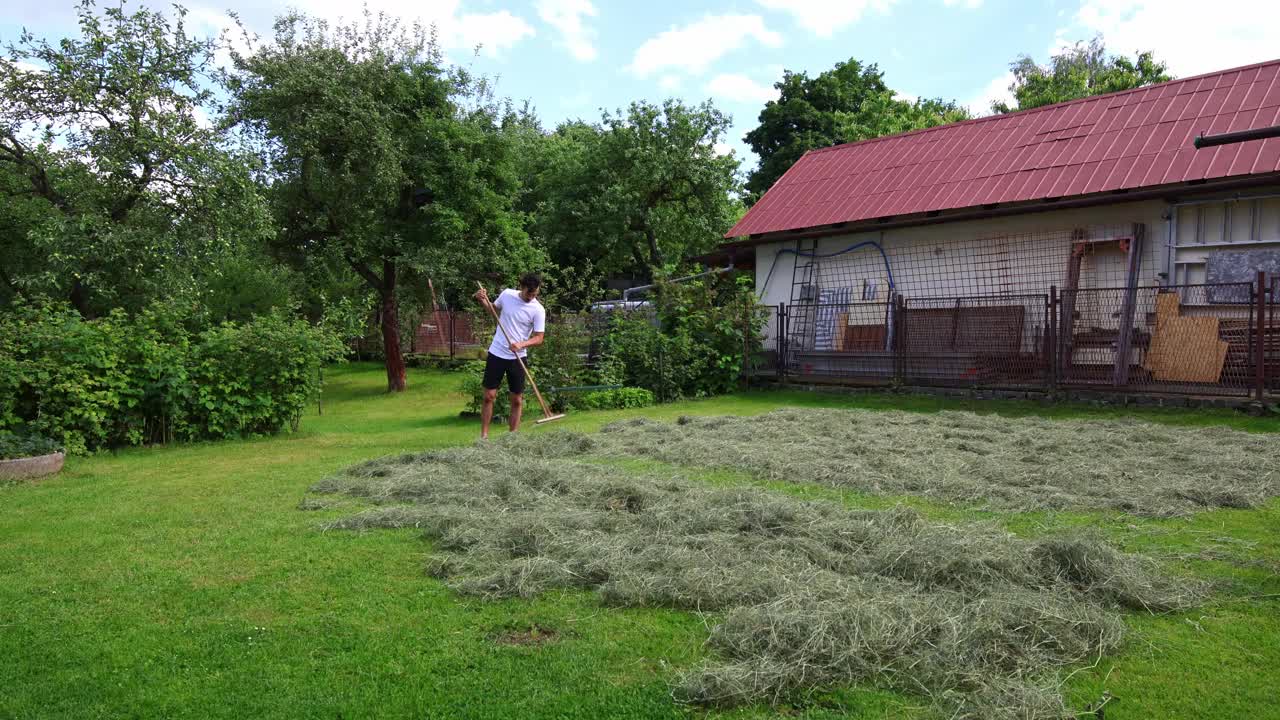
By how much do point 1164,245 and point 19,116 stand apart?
14.2 meters

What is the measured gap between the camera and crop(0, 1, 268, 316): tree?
9.84m

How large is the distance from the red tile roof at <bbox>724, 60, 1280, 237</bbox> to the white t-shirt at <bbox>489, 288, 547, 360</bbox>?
7.36 meters

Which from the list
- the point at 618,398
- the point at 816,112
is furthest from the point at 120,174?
the point at 816,112

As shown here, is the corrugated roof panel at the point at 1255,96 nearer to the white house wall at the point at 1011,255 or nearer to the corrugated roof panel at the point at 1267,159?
the corrugated roof panel at the point at 1267,159

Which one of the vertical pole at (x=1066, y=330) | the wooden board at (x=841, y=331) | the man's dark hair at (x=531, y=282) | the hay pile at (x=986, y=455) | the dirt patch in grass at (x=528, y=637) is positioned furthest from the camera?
the wooden board at (x=841, y=331)

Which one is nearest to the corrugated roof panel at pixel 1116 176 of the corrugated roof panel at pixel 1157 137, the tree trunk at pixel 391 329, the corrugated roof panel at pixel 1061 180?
the corrugated roof panel at pixel 1157 137

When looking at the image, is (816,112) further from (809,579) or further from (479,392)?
(809,579)

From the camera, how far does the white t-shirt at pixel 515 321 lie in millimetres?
8280

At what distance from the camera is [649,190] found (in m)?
25.3

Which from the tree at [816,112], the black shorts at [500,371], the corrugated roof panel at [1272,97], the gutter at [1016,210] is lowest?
the black shorts at [500,371]

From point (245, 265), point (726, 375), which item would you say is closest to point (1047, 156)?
point (726, 375)

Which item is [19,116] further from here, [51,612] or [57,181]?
[51,612]

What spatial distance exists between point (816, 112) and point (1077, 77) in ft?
28.8

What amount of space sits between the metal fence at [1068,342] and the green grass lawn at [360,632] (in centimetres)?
538
